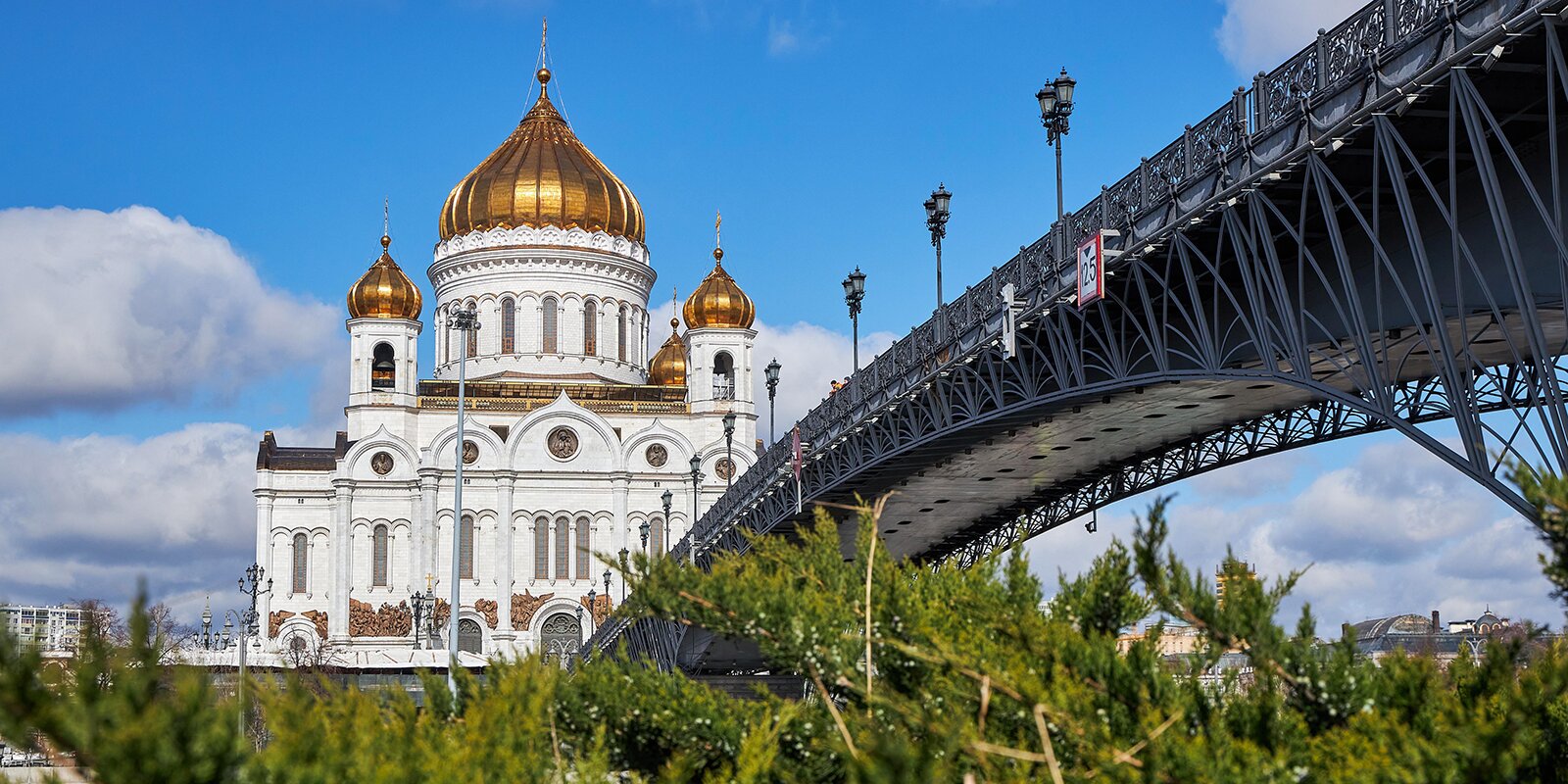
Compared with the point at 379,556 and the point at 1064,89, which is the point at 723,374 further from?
the point at 1064,89

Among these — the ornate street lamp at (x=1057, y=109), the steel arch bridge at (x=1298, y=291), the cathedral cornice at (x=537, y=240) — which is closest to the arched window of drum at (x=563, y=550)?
the cathedral cornice at (x=537, y=240)

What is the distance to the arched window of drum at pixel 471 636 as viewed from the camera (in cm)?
8012

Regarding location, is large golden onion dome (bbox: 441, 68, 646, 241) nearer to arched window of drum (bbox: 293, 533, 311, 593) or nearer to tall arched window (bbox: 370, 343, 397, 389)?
tall arched window (bbox: 370, 343, 397, 389)

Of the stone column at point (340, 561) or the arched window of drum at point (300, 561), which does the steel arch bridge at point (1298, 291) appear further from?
the arched window of drum at point (300, 561)

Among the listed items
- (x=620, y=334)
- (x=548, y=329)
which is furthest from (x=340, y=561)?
(x=620, y=334)

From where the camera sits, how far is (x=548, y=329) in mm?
87250

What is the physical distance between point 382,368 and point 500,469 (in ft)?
28.7

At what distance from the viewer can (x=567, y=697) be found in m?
12.2

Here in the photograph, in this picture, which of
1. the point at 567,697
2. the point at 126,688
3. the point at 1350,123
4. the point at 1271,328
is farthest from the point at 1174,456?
the point at 126,688

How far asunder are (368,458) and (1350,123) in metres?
70.2

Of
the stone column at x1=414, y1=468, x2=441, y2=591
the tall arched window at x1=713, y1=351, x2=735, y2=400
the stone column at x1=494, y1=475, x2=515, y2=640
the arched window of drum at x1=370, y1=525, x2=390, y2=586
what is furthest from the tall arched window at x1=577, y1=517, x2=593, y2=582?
the tall arched window at x1=713, y1=351, x2=735, y2=400

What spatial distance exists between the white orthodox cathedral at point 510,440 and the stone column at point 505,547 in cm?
9

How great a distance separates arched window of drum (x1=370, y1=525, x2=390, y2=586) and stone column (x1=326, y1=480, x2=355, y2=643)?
1075 mm

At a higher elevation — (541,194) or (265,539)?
(541,194)
